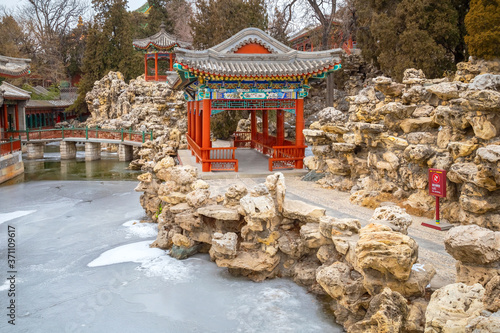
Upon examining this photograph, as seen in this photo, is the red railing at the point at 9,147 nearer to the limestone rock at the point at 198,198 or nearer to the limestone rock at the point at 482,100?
the limestone rock at the point at 198,198

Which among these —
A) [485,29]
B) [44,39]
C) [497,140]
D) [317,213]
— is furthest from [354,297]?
[44,39]

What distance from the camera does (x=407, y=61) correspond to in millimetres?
17438

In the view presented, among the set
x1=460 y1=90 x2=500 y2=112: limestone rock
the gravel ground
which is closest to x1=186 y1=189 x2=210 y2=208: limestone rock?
the gravel ground

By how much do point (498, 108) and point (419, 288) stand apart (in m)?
2.99

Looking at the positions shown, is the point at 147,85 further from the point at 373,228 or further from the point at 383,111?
the point at 373,228

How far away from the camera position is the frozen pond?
19.8ft

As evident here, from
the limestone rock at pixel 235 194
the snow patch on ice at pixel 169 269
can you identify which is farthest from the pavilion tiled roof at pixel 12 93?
the limestone rock at pixel 235 194

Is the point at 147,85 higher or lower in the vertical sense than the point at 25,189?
higher

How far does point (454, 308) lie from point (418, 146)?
4214 millimetres

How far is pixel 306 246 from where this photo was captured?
6859 mm

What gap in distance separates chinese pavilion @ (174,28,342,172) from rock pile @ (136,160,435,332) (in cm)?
232

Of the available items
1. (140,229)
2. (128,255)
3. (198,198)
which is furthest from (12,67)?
(198,198)

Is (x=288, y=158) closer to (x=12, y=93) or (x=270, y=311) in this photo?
(x=270, y=311)

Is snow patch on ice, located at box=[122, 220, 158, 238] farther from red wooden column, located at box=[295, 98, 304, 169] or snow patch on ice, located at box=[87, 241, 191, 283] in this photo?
red wooden column, located at box=[295, 98, 304, 169]
